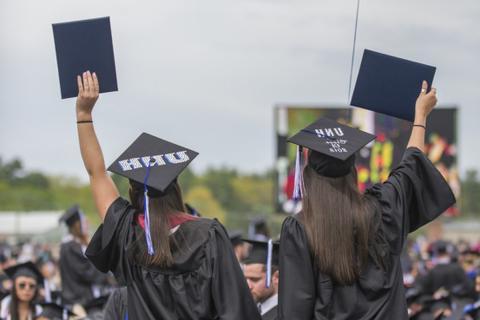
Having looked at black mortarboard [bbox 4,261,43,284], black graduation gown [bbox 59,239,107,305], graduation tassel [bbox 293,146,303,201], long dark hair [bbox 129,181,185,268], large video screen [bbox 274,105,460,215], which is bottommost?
large video screen [bbox 274,105,460,215]

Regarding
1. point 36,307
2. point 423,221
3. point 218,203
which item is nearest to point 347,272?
point 423,221

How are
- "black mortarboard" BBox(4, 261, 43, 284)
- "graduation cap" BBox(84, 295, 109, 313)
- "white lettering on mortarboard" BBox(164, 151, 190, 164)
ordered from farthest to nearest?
"graduation cap" BBox(84, 295, 109, 313) → "black mortarboard" BBox(4, 261, 43, 284) → "white lettering on mortarboard" BBox(164, 151, 190, 164)

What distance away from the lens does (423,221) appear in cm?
423

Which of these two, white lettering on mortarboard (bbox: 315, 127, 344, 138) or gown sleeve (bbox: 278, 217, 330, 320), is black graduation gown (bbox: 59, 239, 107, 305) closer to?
white lettering on mortarboard (bbox: 315, 127, 344, 138)

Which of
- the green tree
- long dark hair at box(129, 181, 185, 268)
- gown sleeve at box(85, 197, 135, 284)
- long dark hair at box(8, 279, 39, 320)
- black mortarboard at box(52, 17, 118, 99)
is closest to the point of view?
long dark hair at box(129, 181, 185, 268)

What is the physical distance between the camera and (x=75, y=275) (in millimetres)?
12109

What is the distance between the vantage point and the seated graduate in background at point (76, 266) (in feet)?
39.0

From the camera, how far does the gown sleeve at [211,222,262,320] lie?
13.2 feet

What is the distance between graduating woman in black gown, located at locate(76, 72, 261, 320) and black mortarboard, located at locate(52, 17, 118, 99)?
0.26 meters

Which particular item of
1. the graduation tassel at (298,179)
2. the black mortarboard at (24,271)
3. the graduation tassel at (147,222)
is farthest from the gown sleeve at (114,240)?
the black mortarboard at (24,271)

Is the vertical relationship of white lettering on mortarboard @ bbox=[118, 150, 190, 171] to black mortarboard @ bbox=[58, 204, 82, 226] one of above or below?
above

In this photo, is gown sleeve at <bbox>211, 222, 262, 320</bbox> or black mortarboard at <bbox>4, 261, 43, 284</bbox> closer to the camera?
gown sleeve at <bbox>211, 222, 262, 320</bbox>

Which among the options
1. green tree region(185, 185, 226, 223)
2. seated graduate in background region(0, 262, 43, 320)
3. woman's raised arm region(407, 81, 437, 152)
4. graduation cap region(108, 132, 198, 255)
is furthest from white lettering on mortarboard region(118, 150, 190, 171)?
green tree region(185, 185, 226, 223)

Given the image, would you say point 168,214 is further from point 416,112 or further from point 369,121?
point 369,121
